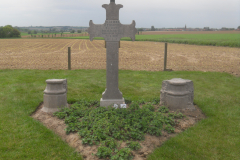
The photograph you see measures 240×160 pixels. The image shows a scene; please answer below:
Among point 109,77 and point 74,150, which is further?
point 109,77

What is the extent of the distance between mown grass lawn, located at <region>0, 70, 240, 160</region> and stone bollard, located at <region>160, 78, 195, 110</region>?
64 cm

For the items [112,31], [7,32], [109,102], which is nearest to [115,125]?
[109,102]

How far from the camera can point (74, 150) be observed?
4.27m

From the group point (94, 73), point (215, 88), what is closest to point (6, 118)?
point (94, 73)

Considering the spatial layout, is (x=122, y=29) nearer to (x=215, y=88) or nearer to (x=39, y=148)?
(x=39, y=148)

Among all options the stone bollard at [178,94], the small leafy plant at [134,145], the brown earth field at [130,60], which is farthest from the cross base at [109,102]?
the brown earth field at [130,60]

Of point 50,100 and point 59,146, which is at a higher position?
point 50,100

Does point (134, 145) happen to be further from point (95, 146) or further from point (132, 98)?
point (132, 98)

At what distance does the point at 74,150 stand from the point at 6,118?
2.47 meters

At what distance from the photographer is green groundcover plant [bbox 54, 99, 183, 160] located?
4250 millimetres

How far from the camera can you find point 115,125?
495 cm

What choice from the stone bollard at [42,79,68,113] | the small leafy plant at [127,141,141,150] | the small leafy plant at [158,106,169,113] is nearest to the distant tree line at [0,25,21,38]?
the stone bollard at [42,79,68,113]

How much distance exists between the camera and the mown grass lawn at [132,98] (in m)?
4.22

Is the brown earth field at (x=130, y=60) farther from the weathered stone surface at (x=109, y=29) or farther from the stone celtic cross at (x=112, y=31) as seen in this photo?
the weathered stone surface at (x=109, y=29)
